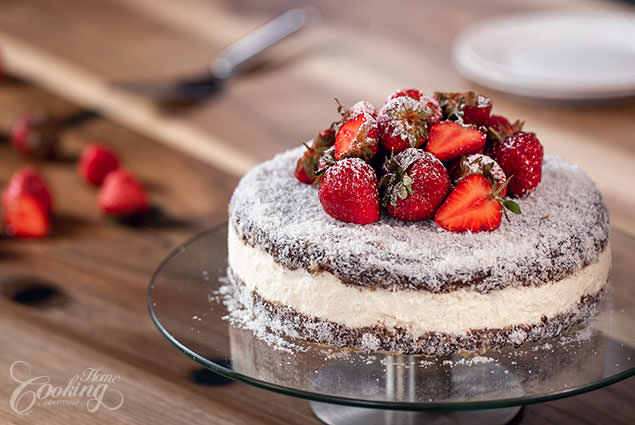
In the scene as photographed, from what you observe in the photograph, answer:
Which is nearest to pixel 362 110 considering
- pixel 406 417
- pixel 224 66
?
pixel 406 417

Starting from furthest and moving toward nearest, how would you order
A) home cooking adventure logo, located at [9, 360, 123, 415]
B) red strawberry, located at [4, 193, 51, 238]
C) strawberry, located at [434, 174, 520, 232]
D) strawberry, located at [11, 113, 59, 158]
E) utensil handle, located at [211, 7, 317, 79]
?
utensil handle, located at [211, 7, 317, 79] → strawberry, located at [11, 113, 59, 158] → red strawberry, located at [4, 193, 51, 238] → home cooking adventure logo, located at [9, 360, 123, 415] → strawberry, located at [434, 174, 520, 232]

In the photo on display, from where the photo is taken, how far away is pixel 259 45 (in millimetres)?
2721

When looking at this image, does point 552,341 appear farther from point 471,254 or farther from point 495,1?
point 495,1

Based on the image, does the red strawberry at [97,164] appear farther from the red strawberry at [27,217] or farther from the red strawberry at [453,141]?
the red strawberry at [453,141]

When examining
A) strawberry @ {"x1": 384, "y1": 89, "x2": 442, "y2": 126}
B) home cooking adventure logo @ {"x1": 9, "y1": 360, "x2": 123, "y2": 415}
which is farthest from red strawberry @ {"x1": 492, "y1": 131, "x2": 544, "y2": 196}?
home cooking adventure logo @ {"x1": 9, "y1": 360, "x2": 123, "y2": 415}

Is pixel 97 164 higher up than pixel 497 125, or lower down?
lower down

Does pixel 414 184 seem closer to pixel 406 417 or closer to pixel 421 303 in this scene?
pixel 421 303

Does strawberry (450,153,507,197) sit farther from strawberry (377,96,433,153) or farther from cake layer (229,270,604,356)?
cake layer (229,270,604,356)

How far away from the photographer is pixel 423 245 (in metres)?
1.08

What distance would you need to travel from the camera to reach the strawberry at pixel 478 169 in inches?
44.1

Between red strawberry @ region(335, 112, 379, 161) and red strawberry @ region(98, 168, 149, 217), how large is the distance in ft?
2.82

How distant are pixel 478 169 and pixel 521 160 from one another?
0.09 m

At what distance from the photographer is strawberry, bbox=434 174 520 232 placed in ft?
3.59

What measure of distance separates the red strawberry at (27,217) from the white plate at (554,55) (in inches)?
46.6
